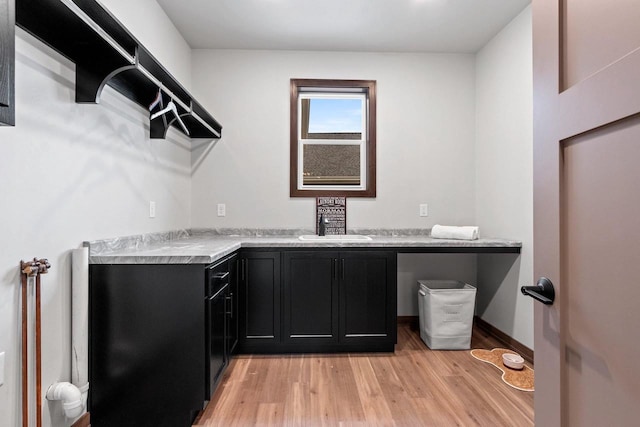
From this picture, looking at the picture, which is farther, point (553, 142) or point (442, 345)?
point (442, 345)

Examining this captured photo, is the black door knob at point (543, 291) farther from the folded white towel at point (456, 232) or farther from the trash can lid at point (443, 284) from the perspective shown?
the trash can lid at point (443, 284)

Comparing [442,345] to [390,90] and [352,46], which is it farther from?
[352,46]

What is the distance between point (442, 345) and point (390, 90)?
2400 millimetres

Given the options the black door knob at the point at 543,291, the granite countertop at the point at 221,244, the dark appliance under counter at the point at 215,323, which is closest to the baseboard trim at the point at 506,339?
the granite countertop at the point at 221,244

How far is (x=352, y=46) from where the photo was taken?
3.26 metres

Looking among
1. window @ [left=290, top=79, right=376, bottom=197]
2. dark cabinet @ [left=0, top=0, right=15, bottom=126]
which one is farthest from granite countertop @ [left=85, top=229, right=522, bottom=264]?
dark cabinet @ [left=0, top=0, right=15, bottom=126]

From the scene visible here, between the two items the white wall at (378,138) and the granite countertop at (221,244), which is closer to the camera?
the granite countertop at (221,244)

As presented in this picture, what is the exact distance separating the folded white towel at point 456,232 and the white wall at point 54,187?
7.93ft

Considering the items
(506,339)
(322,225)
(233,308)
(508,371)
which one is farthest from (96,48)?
(506,339)

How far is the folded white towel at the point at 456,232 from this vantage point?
2.85 m

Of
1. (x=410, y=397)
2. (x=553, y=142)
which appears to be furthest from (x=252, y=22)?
(x=410, y=397)

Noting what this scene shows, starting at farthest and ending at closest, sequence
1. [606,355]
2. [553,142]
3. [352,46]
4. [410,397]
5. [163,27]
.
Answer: [352,46] → [163,27] → [410,397] → [553,142] → [606,355]

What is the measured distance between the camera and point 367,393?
6.95 feet

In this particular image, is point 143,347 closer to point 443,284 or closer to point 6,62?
point 6,62
